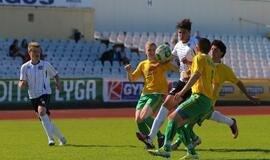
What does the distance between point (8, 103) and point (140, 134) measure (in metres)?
18.5

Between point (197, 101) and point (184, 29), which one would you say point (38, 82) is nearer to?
point (184, 29)

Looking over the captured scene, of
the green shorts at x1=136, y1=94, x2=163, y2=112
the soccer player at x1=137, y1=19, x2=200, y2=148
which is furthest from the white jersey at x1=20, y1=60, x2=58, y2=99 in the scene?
the soccer player at x1=137, y1=19, x2=200, y2=148

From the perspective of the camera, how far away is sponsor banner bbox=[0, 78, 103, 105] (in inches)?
1146

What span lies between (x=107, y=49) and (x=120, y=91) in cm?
580

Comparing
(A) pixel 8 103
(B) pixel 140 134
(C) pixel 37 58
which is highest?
(C) pixel 37 58

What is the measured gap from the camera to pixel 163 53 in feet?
40.0

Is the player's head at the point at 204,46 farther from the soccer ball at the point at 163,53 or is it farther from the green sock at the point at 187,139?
the soccer ball at the point at 163,53

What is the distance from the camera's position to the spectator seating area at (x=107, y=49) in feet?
107

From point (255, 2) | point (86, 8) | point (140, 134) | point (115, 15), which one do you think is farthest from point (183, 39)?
point (255, 2)

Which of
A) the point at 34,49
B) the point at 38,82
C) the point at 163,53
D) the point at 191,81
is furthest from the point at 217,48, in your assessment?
the point at 38,82

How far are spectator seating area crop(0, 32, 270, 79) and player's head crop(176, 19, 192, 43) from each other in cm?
1899

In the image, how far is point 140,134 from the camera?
37.6 ft

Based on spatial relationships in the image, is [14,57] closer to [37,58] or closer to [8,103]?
[8,103]

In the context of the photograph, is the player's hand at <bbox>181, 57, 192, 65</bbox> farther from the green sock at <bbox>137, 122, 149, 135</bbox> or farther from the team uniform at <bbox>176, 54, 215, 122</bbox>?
the team uniform at <bbox>176, 54, 215, 122</bbox>
